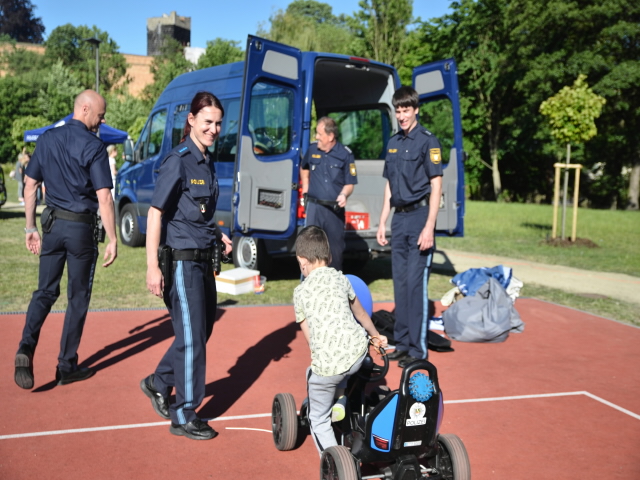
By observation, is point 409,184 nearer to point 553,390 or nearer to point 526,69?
point 553,390

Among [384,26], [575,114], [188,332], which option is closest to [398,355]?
[188,332]

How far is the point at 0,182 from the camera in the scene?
18672 millimetres

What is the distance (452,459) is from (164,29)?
123m

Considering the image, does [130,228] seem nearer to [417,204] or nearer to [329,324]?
[417,204]

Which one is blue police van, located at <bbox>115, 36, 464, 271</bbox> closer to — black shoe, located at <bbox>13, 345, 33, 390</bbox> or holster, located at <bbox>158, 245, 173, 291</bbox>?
black shoe, located at <bbox>13, 345, 33, 390</bbox>

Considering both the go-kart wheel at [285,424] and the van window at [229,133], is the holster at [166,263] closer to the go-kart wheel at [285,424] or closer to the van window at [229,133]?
the go-kart wheel at [285,424]

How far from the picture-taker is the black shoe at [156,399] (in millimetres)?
4438

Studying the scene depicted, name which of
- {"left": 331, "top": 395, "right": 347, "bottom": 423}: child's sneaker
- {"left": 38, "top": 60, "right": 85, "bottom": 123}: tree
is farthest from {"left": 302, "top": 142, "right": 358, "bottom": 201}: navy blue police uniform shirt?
{"left": 38, "top": 60, "right": 85, "bottom": 123}: tree

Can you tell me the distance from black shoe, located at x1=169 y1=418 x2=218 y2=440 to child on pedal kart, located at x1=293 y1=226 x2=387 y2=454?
820 mm

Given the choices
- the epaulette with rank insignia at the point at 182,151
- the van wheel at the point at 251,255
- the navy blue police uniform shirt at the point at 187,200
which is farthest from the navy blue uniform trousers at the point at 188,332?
the van wheel at the point at 251,255

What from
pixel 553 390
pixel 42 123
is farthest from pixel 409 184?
pixel 42 123

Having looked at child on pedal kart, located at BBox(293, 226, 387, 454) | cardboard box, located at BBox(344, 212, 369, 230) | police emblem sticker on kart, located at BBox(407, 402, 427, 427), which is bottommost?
police emblem sticker on kart, located at BBox(407, 402, 427, 427)

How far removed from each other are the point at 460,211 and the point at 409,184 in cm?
357

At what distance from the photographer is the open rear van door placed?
866cm
